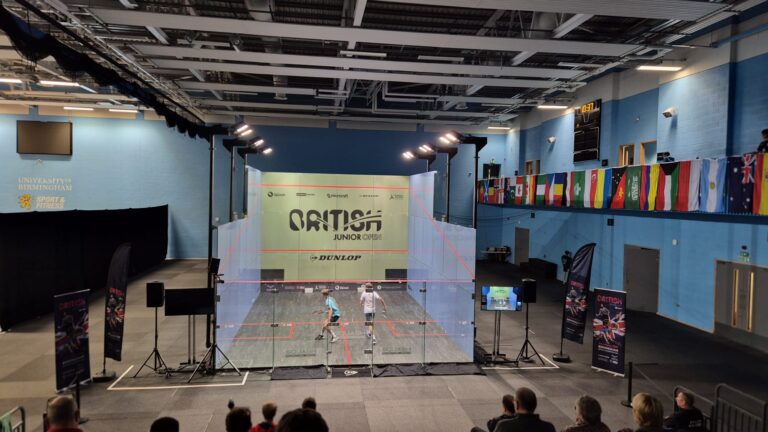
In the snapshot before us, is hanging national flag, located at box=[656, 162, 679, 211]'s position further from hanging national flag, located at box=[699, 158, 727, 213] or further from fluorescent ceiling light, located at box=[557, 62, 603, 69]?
fluorescent ceiling light, located at box=[557, 62, 603, 69]

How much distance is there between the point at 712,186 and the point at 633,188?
2325 mm

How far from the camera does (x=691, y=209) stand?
9508 mm

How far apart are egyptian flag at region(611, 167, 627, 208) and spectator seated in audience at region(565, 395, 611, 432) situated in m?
8.95

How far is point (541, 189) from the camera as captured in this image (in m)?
16.1

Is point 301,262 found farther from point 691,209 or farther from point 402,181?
point 691,209

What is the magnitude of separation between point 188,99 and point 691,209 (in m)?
15.8

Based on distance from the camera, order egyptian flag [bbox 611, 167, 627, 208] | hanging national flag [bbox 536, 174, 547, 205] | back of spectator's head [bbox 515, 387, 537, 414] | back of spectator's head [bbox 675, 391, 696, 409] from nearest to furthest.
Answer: back of spectator's head [bbox 515, 387, 537, 414], back of spectator's head [bbox 675, 391, 696, 409], egyptian flag [bbox 611, 167, 627, 208], hanging national flag [bbox 536, 174, 547, 205]

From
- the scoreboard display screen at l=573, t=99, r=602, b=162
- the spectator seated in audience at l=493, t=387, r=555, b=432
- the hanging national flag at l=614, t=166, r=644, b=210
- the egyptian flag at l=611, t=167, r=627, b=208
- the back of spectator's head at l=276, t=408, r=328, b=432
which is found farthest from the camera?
the scoreboard display screen at l=573, t=99, r=602, b=162

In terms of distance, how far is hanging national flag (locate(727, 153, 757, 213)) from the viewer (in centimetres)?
822

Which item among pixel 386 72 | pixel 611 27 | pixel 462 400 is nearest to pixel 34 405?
pixel 462 400

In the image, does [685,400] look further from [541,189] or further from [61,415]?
[541,189]

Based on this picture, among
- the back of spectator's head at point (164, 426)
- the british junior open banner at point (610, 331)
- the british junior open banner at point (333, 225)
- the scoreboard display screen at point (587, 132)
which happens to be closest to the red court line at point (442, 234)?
the british junior open banner at point (333, 225)

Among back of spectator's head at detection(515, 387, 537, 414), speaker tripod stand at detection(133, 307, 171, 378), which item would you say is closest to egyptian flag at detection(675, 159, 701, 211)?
back of spectator's head at detection(515, 387, 537, 414)

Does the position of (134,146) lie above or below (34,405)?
above
